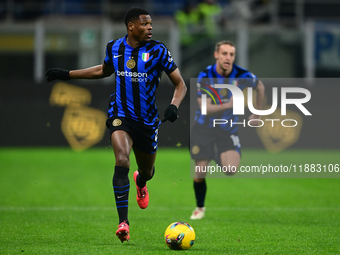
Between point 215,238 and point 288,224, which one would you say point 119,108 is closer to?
point 215,238

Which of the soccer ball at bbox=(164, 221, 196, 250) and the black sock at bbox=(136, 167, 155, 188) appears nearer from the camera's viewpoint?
the soccer ball at bbox=(164, 221, 196, 250)

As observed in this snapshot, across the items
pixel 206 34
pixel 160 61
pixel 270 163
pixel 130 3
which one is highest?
pixel 130 3

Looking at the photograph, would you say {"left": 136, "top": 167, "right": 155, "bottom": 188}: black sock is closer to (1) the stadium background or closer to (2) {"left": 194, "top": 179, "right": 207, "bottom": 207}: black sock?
(2) {"left": 194, "top": 179, "right": 207, "bottom": 207}: black sock

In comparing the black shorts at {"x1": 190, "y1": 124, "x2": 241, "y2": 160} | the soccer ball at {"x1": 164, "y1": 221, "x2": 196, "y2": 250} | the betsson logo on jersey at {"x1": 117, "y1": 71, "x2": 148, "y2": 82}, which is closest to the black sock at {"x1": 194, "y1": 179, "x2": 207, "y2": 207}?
the black shorts at {"x1": 190, "y1": 124, "x2": 241, "y2": 160}

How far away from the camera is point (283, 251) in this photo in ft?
16.6

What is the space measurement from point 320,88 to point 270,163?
14.2 feet

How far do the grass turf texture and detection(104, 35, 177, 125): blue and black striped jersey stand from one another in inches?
53.3

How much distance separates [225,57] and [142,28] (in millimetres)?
1979

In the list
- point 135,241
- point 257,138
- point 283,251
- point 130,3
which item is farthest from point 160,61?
point 130,3

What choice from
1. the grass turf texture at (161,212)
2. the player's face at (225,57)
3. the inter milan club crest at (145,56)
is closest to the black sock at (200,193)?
the grass turf texture at (161,212)

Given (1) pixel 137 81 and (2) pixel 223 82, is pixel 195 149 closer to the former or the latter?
(2) pixel 223 82

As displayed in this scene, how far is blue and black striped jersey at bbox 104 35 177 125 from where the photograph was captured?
5.53m

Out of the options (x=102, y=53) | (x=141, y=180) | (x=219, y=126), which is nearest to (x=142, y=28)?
(x=141, y=180)

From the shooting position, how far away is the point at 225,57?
7207 mm
